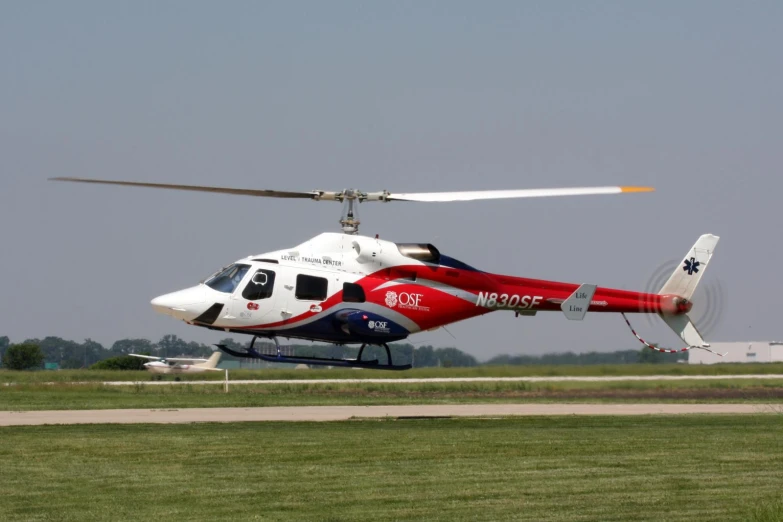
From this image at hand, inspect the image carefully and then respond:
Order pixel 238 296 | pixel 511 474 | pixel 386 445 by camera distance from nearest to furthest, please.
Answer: pixel 511 474
pixel 386 445
pixel 238 296

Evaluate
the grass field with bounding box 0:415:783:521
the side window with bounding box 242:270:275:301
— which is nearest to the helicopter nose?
the side window with bounding box 242:270:275:301

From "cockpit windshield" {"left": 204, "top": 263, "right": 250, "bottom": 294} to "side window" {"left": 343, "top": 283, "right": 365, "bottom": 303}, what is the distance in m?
2.34

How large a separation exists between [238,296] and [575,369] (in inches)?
855

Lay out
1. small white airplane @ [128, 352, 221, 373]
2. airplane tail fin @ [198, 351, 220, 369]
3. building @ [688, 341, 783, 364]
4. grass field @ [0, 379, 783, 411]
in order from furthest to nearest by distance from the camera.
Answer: airplane tail fin @ [198, 351, 220, 369] < small white airplane @ [128, 352, 221, 373] < building @ [688, 341, 783, 364] < grass field @ [0, 379, 783, 411]

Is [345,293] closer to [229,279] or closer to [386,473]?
[229,279]

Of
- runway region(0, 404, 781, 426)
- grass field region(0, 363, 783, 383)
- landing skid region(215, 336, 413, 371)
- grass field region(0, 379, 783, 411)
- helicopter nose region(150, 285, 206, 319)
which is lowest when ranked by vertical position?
runway region(0, 404, 781, 426)

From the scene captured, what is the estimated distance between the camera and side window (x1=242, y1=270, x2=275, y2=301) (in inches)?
993

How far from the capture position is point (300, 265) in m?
25.6

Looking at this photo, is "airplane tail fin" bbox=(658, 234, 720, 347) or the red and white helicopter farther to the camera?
"airplane tail fin" bbox=(658, 234, 720, 347)

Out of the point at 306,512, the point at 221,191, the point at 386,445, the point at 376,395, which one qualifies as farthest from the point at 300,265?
the point at 376,395

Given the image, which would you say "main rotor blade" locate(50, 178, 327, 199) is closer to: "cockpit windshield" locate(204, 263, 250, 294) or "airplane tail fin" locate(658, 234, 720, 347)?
"cockpit windshield" locate(204, 263, 250, 294)

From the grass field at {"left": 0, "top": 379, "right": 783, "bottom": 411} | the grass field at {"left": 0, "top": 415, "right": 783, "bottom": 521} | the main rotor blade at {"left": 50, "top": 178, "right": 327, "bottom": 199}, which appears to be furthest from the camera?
the grass field at {"left": 0, "top": 379, "right": 783, "bottom": 411}

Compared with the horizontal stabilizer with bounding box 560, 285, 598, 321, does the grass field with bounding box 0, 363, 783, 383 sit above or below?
below

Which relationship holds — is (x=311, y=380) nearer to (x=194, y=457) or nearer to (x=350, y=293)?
(x=350, y=293)
